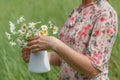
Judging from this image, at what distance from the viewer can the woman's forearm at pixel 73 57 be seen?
6.81ft

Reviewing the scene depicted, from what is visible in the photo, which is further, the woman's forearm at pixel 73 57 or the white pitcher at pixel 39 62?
the white pitcher at pixel 39 62

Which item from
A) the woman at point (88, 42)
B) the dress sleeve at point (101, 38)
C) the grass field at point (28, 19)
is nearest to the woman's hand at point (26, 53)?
the woman at point (88, 42)

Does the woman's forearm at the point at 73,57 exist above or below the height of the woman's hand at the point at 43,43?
below

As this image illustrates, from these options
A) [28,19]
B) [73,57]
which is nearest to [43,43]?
[73,57]

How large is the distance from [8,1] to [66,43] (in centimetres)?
531

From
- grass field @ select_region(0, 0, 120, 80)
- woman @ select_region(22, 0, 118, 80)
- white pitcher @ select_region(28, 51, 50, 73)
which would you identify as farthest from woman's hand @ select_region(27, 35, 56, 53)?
grass field @ select_region(0, 0, 120, 80)

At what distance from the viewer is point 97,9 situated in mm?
2154

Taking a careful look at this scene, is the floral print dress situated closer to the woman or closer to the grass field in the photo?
the woman

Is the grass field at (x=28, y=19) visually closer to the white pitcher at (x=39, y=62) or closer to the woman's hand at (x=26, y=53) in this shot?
the woman's hand at (x=26, y=53)

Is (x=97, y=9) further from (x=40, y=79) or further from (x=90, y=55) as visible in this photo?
(x=40, y=79)

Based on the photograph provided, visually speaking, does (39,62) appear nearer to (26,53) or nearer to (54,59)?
(26,53)

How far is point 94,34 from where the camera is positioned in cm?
210

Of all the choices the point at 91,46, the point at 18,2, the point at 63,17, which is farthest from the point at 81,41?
the point at 18,2

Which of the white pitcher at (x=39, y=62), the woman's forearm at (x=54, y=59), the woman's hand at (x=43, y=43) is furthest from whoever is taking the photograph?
the woman's forearm at (x=54, y=59)
